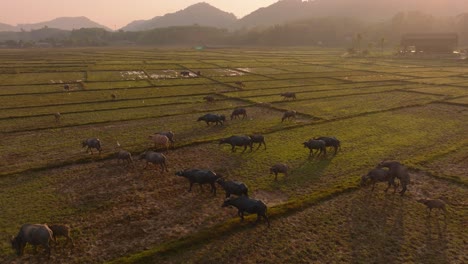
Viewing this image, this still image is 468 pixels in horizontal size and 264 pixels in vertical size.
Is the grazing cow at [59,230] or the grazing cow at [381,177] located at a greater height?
the grazing cow at [381,177]

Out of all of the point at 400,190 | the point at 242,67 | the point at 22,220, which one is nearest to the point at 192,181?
the point at 22,220

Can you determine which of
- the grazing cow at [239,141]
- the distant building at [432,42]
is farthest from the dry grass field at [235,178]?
the distant building at [432,42]

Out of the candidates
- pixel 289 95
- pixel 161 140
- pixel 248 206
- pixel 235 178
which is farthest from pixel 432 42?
pixel 248 206

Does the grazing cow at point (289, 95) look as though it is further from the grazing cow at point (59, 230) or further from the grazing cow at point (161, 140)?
the grazing cow at point (59, 230)

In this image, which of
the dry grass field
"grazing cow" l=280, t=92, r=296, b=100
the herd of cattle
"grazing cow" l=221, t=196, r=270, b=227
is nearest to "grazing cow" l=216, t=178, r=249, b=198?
the herd of cattle

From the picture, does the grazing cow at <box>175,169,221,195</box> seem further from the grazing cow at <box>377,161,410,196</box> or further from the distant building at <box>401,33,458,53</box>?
the distant building at <box>401,33,458,53</box>

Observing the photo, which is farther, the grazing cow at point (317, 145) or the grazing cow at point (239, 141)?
the grazing cow at point (239, 141)
